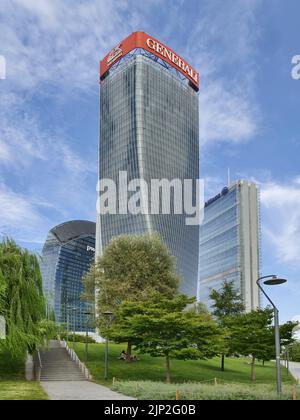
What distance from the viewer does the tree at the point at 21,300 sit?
35625mm

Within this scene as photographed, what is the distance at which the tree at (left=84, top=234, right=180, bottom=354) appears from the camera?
53.0m

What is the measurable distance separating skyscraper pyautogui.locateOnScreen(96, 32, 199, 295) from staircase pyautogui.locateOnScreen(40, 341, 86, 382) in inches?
4662

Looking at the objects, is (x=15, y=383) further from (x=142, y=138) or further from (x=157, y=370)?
(x=142, y=138)

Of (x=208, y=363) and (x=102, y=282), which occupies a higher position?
(x=102, y=282)

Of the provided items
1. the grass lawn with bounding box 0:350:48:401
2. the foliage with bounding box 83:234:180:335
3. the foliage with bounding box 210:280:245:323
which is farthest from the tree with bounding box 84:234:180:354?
the foliage with bounding box 210:280:245:323

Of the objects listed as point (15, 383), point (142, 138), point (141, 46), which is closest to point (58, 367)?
point (15, 383)

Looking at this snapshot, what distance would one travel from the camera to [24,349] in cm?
3672

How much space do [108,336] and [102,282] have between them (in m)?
13.3

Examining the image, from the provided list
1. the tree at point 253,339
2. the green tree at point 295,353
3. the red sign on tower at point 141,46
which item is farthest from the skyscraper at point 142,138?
the tree at point 253,339

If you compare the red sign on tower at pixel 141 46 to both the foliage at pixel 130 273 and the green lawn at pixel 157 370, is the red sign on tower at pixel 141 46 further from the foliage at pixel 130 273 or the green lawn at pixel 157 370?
the green lawn at pixel 157 370

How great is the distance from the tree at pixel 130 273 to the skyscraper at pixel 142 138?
4336 inches
